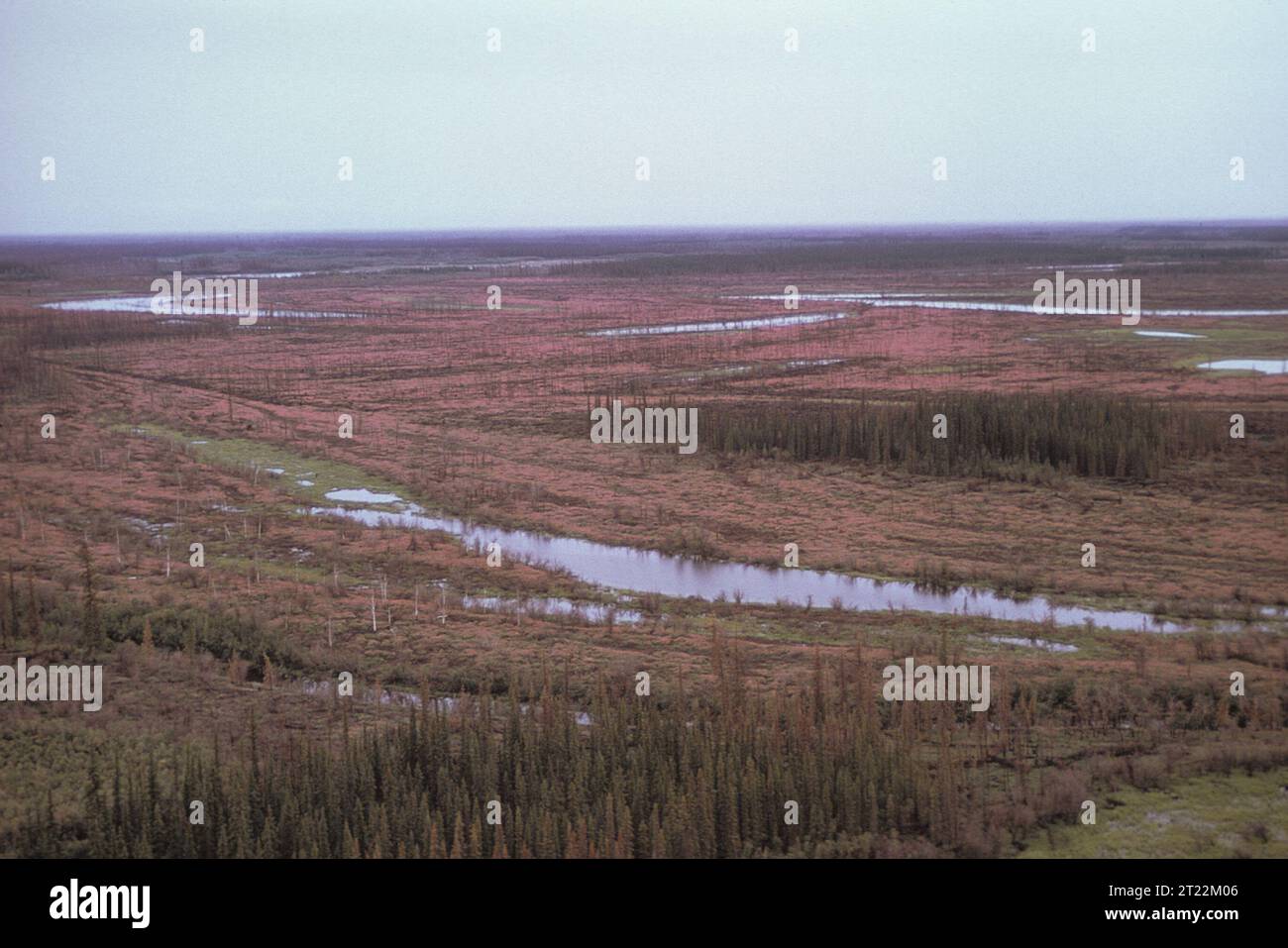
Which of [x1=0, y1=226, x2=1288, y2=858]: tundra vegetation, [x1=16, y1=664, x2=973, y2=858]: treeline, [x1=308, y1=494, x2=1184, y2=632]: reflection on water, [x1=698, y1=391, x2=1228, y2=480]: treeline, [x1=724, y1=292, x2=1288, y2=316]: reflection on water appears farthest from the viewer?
[x1=724, y1=292, x2=1288, y2=316]: reflection on water

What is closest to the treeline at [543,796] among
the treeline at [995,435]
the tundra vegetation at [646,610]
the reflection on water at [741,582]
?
the tundra vegetation at [646,610]

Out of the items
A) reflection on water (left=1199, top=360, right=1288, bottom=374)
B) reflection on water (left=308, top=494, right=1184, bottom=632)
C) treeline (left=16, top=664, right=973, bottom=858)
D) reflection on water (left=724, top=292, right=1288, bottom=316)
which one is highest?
reflection on water (left=724, top=292, right=1288, bottom=316)

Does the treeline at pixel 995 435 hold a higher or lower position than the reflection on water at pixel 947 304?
lower

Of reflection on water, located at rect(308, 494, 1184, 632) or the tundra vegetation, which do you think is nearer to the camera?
the tundra vegetation

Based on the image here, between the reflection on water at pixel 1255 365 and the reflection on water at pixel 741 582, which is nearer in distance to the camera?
the reflection on water at pixel 741 582

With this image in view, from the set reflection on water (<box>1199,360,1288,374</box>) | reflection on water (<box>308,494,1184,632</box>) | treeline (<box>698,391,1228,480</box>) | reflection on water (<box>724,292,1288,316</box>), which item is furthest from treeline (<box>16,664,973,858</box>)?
reflection on water (<box>724,292,1288,316</box>)

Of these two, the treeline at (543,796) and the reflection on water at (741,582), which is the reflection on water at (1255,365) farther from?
the treeline at (543,796)

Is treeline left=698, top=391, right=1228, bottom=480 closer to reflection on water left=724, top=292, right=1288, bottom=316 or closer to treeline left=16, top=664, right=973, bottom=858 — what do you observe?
treeline left=16, top=664, right=973, bottom=858

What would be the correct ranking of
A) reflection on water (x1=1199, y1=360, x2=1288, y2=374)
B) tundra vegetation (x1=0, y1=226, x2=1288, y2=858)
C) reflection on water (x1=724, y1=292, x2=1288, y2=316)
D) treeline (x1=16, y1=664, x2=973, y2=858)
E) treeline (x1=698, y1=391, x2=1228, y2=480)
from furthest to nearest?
1. reflection on water (x1=724, y1=292, x2=1288, y2=316)
2. reflection on water (x1=1199, y1=360, x2=1288, y2=374)
3. treeline (x1=698, y1=391, x2=1228, y2=480)
4. tundra vegetation (x1=0, y1=226, x2=1288, y2=858)
5. treeline (x1=16, y1=664, x2=973, y2=858)
